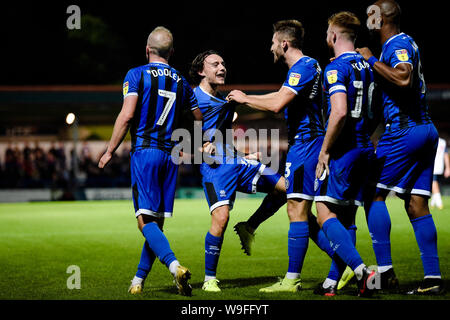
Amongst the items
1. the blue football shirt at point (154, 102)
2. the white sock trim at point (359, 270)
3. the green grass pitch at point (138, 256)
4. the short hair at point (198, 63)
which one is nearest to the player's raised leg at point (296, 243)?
the green grass pitch at point (138, 256)

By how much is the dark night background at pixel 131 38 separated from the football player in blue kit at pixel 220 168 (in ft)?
127

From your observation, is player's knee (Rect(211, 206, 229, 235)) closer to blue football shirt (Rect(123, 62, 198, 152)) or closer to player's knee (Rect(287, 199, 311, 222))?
player's knee (Rect(287, 199, 311, 222))

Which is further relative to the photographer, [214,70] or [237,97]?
[214,70]

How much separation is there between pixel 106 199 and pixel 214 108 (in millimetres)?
18115

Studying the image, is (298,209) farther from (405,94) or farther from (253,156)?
(405,94)

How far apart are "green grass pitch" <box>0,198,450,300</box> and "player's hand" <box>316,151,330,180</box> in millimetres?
1050

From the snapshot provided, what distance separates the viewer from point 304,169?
579cm

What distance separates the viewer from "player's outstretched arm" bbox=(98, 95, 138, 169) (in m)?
5.59

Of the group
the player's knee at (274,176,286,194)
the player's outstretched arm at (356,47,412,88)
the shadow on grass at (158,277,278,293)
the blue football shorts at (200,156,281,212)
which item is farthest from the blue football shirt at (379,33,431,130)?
the shadow on grass at (158,277,278,293)

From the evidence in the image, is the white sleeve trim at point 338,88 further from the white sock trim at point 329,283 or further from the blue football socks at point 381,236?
the white sock trim at point 329,283

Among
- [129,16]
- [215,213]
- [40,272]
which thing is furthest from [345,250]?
[129,16]

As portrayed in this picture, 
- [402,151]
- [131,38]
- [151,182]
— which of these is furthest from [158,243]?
[131,38]

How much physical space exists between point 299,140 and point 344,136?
0.50 metres

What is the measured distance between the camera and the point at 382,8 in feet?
19.0
